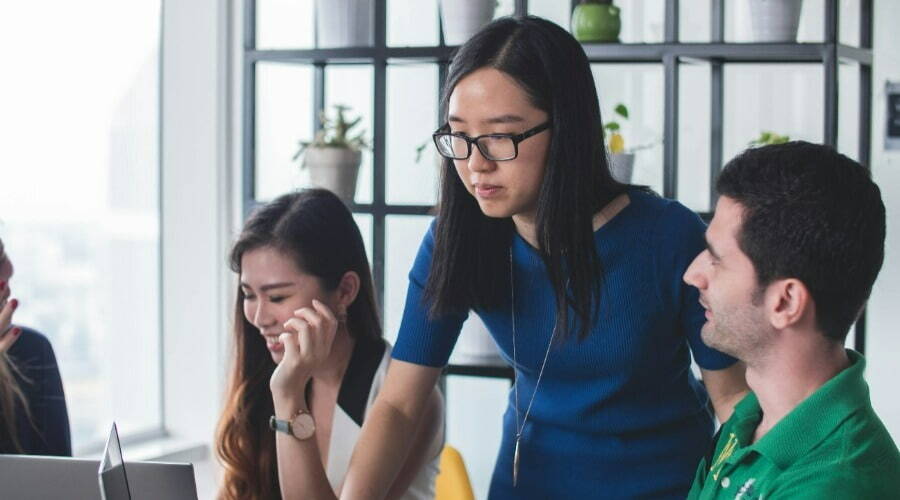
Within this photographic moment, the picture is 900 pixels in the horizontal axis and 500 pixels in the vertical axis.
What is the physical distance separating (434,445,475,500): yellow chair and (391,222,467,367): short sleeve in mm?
318

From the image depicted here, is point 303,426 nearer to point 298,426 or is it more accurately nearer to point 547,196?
point 298,426

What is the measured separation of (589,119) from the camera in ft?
5.25

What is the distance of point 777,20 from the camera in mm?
2631

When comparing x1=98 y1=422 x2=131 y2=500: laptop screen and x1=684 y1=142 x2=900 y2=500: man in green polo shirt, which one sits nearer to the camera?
x1=98 y1=422 x2=131 y2=500: laptop screen

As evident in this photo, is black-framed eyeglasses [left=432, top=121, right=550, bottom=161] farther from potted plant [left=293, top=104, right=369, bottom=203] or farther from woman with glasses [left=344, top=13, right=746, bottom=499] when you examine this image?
potted plant [left=293, top=104, right=369, bottom=203]

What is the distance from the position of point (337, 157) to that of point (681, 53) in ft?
3.05

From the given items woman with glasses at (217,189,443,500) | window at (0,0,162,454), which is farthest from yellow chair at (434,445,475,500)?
window at (0,0,162,454)

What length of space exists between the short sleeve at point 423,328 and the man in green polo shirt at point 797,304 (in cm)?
49

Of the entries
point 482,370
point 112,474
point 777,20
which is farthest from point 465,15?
point 112,474

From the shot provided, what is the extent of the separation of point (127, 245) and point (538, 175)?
2.08m

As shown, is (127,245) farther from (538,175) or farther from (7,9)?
(538,175)

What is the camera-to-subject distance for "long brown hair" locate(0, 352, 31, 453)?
6.57 feet

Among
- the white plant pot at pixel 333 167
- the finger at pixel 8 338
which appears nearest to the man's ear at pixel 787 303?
the finger at pixel 8 338

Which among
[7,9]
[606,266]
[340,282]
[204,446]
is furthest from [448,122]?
[204,446]
